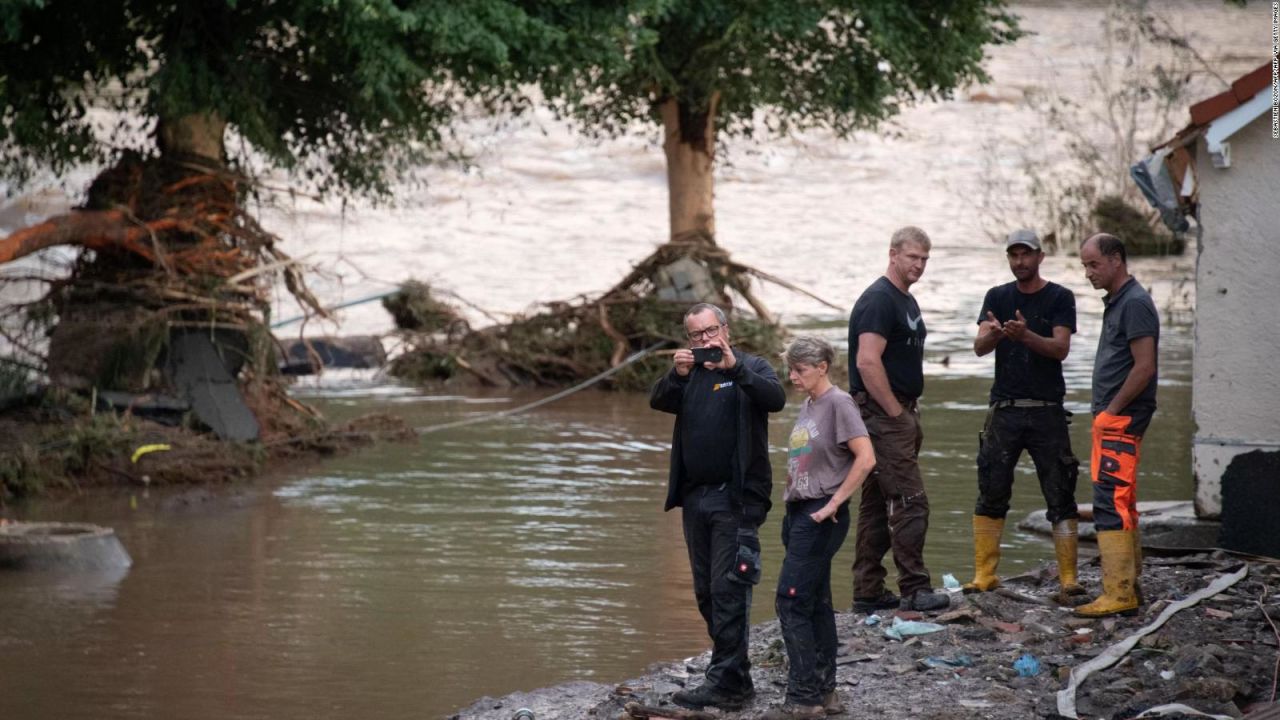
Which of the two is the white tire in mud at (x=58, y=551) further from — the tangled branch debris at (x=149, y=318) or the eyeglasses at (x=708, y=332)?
the eyeglasses at (x=708, y=332)

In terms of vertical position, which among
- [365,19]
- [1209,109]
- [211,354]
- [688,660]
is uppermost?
[365,19]

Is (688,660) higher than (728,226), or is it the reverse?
(728,226)

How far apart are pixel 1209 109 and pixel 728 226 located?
33.0 metres

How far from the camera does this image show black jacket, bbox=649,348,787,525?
6.81 metres

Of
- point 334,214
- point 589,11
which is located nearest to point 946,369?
point 589,11

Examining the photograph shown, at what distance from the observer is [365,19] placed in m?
14.0

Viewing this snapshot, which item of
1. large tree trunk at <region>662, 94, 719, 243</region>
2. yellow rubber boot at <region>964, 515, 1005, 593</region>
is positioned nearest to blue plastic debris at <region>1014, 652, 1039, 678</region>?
yellow rubber boot at <region>964, 515, 1005, 593</region>

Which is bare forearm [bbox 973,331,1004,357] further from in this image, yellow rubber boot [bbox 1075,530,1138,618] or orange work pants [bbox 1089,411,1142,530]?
yellow rubber boot [bbox 1075,530,1138,618]

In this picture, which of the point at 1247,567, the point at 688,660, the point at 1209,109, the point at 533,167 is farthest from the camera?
the point at 533,167

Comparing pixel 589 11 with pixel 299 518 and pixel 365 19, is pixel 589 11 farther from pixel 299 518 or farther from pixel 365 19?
pixel 299 518

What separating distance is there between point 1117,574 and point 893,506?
117 centimetres

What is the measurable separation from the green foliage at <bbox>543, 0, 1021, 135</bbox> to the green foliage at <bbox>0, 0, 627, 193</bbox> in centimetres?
423

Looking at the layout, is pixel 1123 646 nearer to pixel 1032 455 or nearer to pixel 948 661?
pixel 948 661

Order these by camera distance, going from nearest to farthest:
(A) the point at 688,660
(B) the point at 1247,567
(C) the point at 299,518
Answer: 1. (A) the point at 688,660
2. (B) the point at 1247,567
3. (C) the point at 299,518
